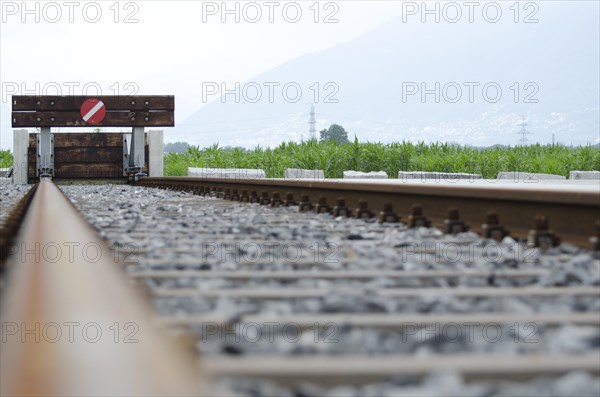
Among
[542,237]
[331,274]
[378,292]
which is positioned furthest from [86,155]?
[378,292]

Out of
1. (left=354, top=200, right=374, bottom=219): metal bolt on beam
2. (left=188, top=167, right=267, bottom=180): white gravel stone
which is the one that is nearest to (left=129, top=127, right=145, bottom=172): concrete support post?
(left=188, top=167, right=267, bottom=180): white gravel stone

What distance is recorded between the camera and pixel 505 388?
64.5 inches

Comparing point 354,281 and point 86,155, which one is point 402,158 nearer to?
point 86,155

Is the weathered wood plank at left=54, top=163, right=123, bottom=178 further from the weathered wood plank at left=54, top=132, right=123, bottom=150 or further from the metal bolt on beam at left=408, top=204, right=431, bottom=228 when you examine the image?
the metal bolt on beam at left=408, top=204, right=431, bottom=228

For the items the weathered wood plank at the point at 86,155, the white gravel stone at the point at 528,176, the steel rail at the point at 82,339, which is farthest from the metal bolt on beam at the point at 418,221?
the weathered wood plank at the point at 86,155

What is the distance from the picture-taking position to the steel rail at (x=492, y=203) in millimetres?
4270

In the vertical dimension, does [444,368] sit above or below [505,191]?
below

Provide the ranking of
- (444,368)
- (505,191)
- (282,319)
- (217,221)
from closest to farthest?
(444,368) → (282,319) → (505,191) → (217,221)

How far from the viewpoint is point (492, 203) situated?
5.23m

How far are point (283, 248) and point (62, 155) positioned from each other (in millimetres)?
17328

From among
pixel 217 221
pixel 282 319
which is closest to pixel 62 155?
pixel 217 221

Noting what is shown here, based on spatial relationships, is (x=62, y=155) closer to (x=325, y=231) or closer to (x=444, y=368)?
(x=325, y=231)

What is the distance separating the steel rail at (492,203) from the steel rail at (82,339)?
2779 millimetres

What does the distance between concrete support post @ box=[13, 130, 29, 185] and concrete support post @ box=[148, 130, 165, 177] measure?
10.4ft
